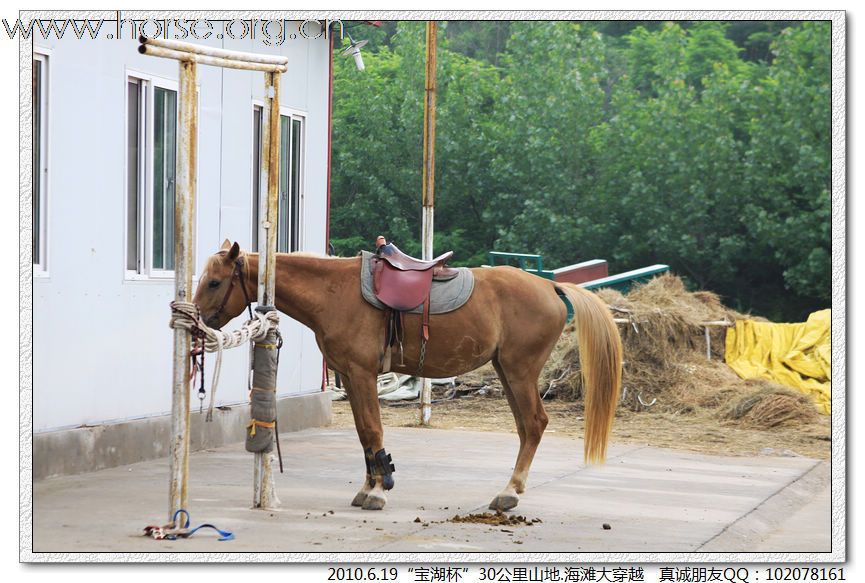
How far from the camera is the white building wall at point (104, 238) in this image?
829cm

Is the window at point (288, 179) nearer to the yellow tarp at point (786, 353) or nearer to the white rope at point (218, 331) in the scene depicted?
the white rope at point (218, 331)

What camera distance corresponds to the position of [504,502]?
7.64m

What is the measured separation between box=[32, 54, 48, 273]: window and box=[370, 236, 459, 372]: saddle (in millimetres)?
2482

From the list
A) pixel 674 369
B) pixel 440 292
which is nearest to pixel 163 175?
pixel 440 292

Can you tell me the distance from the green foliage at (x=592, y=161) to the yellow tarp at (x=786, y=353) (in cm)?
1035

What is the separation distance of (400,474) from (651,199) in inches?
829

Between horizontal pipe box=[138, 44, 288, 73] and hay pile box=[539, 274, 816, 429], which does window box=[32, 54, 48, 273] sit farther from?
hay pile box=[539, 274, 816, 429]

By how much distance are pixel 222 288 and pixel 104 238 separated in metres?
1.97

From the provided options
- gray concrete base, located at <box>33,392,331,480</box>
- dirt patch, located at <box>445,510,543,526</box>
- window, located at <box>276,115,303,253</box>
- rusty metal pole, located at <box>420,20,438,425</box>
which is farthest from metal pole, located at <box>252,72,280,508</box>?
rusty metal pole, located at <box>420,20,438,425</box>

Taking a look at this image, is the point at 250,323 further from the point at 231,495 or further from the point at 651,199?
the point at 651,199

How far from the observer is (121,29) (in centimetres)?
895

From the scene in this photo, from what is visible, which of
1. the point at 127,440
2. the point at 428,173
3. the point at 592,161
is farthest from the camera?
the point at 592,161

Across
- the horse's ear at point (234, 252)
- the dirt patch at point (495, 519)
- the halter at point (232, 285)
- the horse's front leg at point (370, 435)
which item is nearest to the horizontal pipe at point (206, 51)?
the horse's ear at point (234, 252)

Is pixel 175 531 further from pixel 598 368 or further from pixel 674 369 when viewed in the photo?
pixel 674 369
